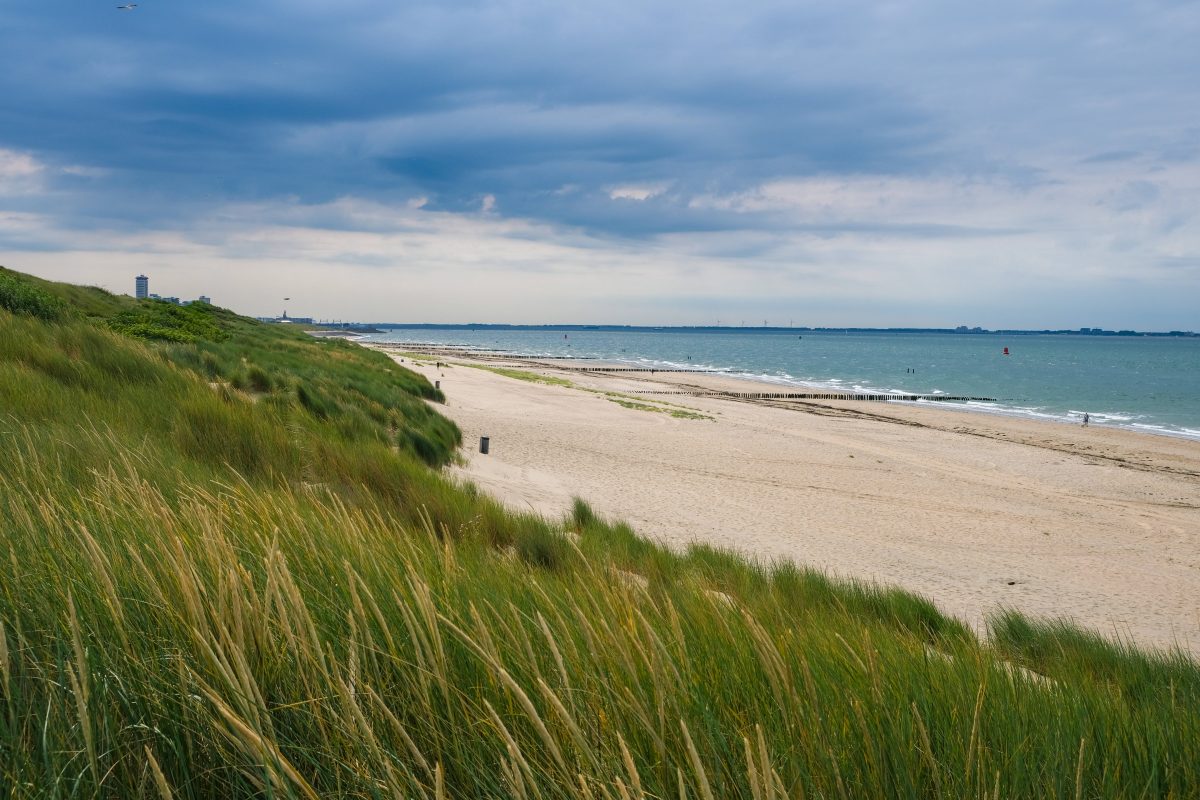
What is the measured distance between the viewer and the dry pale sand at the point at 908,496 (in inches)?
405

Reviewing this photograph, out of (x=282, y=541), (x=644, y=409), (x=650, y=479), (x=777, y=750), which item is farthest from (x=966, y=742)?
(x=644, y=409)

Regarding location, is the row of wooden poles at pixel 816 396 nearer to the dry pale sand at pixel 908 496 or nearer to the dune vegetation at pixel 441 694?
the dry pale sand at pixel 908 496

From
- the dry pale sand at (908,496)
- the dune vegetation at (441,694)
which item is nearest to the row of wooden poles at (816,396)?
the dry pale sand at (908,496)

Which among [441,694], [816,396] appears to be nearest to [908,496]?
[441,694]

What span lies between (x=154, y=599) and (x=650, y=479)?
1419 centimetres

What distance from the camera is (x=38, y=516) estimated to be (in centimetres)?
296

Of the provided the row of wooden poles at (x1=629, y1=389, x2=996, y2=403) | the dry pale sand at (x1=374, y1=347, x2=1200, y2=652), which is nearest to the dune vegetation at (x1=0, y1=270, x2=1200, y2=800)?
the dry pale sand at (x1=374, y1=347, x2=1200, y2=652)

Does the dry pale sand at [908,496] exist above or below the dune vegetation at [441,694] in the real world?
below

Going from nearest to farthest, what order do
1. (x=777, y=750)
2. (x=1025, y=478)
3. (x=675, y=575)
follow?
1. (x=777, y=750)
2. (x=675, y=575)
3. (x=1025, y=478)

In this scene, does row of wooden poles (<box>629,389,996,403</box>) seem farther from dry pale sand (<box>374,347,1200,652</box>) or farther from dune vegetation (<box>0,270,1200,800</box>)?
dune vegetation (<box>0,270,1200,800</box>)

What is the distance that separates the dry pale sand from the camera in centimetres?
1028

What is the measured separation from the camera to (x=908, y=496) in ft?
54.1

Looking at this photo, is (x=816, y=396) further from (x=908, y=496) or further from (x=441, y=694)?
(x=441, y=694)

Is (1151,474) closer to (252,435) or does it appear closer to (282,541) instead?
(252,435)
